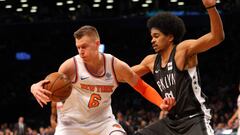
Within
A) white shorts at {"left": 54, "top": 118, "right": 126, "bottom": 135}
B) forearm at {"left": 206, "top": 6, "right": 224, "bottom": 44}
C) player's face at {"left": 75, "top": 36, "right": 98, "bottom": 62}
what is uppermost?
forearm at {"left": 206, "top": 6, "right": 224, "bottom": 44}

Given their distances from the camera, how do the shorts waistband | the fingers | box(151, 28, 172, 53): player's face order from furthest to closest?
box(151, 28, 172, 53): player's face < the shorts waistband < the fingers

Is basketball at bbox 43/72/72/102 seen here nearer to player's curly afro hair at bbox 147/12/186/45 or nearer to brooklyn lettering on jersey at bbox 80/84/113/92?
brooklyn lettering on jersey at bbox 80/84/113/92

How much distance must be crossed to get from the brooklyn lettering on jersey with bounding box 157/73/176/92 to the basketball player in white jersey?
0.33 m

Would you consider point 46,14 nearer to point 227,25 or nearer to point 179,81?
point 227,25

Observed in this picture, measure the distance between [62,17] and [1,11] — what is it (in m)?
2.89

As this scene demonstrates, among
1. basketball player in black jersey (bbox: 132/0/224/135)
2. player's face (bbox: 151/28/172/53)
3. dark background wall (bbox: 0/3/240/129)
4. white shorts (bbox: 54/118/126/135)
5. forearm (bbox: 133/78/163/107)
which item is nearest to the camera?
basketball player in black jersey (bbox: 132/0/224/135)

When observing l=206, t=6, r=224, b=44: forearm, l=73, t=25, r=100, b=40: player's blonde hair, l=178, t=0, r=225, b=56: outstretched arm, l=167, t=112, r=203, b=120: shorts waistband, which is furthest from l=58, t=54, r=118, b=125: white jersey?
l=206, t=6, r=224, b=44: forearm

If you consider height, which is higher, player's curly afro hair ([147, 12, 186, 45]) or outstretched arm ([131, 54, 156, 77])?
player's curly afro hair ([147, 12, 186, 45])

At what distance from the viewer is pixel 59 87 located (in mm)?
5195

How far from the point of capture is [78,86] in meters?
5.62

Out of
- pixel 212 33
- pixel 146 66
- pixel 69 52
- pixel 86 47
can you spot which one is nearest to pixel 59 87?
pixel 86 47

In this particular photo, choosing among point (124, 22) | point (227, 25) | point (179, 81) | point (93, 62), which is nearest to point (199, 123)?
point (179, 81)

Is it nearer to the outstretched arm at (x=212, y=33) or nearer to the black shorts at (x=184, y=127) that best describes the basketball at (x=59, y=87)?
the black shorts at (x=184, y=127)

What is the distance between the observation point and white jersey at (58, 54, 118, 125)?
18.4 ft
